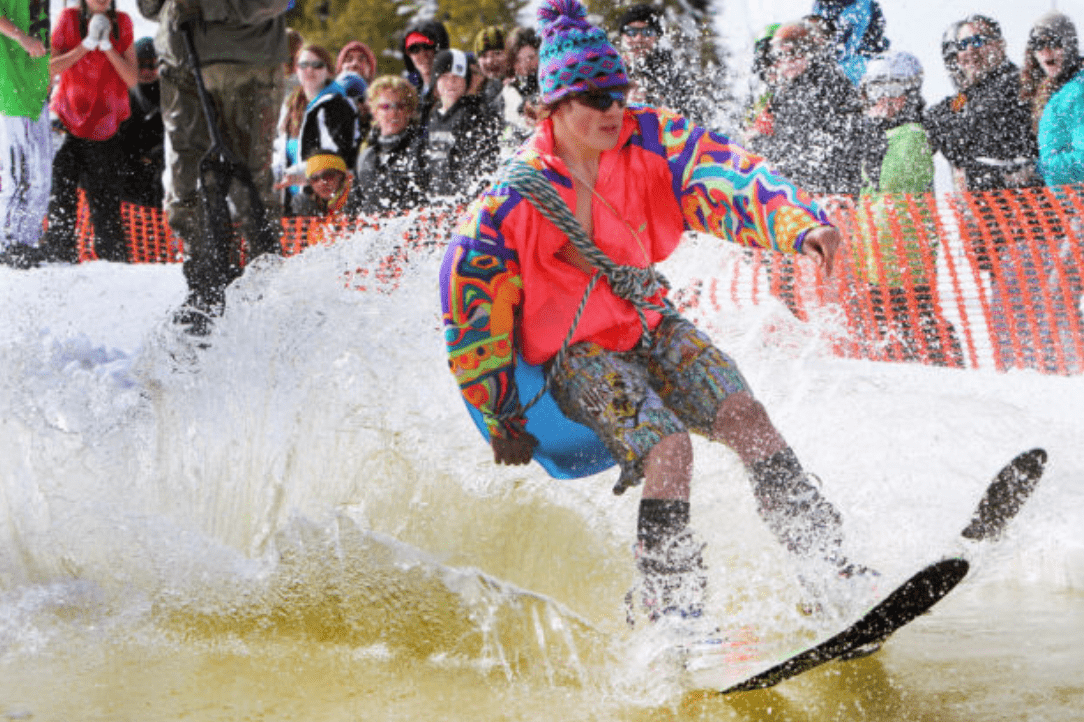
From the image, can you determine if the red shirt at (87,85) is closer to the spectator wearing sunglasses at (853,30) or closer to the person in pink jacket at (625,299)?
the spectator wearing sunglasses at (853,30)

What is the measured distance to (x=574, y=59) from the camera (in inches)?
133

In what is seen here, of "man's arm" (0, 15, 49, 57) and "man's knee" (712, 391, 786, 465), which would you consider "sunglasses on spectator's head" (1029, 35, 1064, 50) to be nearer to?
"man's knee" (712, 391, 786, 465)

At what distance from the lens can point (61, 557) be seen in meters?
4.19

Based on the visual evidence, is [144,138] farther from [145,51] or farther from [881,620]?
[881,620]

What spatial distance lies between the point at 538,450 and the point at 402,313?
1640 millimetres

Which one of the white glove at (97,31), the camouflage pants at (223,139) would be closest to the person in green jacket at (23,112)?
the white glove at (97,31)

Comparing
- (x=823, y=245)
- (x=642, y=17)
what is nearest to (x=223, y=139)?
(x=642, y=17)

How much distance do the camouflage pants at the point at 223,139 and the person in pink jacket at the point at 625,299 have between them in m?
3.05

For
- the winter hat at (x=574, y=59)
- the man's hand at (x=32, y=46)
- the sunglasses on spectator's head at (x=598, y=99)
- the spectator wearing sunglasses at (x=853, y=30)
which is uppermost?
the man's hand at (x=32, y=46)

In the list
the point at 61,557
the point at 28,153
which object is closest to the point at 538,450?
the point at 61,557

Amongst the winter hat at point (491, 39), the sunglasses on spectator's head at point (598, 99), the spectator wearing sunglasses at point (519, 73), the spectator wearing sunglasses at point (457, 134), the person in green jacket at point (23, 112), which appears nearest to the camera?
the sunglasses on spectator's head at point (598, 99)

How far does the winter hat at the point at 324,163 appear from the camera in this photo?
8.02 meters

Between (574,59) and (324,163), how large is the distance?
4869 mm

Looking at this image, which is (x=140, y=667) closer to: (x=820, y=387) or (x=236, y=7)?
(x=820, y=387)
